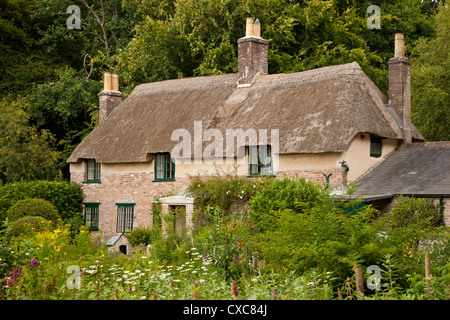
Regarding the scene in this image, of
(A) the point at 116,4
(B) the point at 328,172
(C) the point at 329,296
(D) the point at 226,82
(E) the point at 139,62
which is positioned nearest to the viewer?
(C) the point at 329,296

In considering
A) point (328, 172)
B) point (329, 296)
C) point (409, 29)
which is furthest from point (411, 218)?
point (409, 29)

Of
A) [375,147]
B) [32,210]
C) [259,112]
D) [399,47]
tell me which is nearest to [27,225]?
[32,210]

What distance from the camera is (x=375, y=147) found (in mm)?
20375

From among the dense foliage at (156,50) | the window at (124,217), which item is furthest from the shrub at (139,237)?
the dense foliage at (156,50)

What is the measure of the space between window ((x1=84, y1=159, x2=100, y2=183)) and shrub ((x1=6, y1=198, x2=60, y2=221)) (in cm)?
346

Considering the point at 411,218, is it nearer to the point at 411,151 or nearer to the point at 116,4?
the point at 411,151

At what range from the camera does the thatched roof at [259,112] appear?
19.2 m

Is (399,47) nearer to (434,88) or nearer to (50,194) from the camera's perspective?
(434,88)

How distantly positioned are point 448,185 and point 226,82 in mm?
9988

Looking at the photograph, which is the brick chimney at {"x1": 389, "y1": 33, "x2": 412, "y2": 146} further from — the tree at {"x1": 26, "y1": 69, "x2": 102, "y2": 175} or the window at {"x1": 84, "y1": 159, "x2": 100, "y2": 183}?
the tree at {"x1": 26, "y1": 69, "x2": 102, "y2": 175}

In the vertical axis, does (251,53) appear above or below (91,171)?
above

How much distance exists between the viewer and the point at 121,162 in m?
24.0

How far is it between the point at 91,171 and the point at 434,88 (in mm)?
15530

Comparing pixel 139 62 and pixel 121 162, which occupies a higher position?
pixel 139 62
